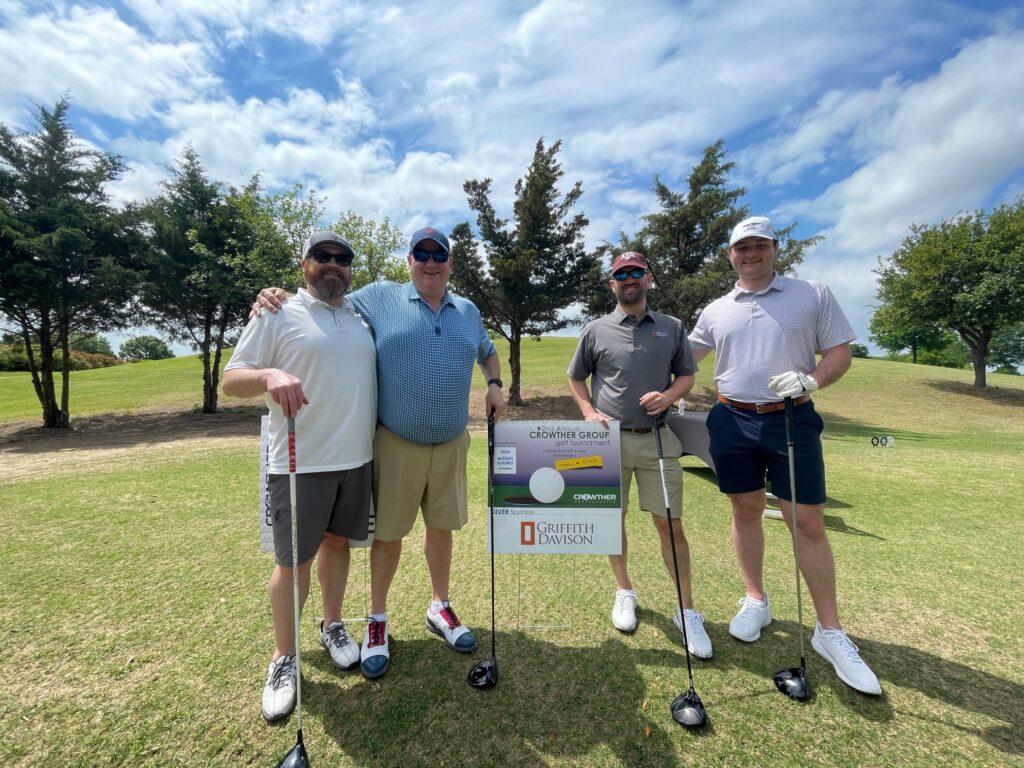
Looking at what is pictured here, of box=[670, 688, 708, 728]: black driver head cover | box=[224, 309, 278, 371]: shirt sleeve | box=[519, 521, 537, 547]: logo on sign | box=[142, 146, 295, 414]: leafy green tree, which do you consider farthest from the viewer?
box=[142, 146, 295, 414]: leafy green tree

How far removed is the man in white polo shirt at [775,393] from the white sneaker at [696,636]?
257 mm

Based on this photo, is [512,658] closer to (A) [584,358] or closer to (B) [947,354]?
(A) [584,358]

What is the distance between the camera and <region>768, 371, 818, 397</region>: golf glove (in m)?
2.46

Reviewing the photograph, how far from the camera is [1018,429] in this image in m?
16.0

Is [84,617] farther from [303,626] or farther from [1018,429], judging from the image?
[1018,429]

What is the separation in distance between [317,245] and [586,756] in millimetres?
2935

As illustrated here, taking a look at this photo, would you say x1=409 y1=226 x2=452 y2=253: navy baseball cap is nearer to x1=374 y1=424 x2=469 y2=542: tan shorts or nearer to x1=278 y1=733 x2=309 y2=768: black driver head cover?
x1=374 y1=424 x2=469 y2=542: tan shorts

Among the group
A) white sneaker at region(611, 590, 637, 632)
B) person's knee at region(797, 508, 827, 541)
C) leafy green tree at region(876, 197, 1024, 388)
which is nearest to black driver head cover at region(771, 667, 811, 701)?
person's knee at region(797, 508, 827, 541)

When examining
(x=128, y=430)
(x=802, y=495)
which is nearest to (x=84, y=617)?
(x=802, y=495)

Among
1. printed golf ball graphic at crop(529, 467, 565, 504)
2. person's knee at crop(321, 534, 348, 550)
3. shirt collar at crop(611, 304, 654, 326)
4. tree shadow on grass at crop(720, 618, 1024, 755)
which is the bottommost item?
tree shadow on grass at crop(720, 618, 1024, 755)

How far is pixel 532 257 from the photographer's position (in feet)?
55.9

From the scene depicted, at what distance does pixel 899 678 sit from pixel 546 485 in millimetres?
2280

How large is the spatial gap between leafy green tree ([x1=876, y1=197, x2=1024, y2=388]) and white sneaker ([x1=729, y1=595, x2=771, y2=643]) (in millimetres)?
27599

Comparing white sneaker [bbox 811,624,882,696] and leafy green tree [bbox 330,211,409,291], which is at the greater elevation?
leafy green tree [bbox 330,211,409,291]
